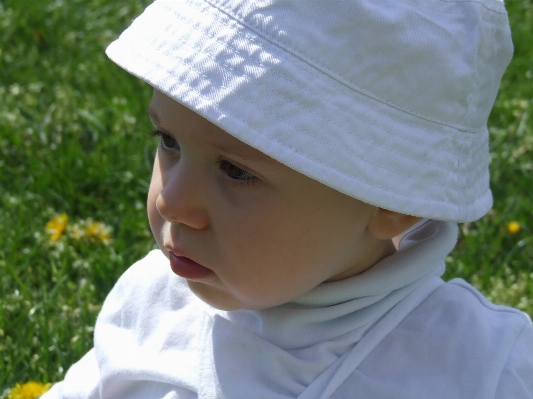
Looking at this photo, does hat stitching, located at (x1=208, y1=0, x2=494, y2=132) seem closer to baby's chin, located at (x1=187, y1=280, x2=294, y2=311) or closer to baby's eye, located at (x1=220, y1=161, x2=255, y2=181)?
baby's eye, located at (x1=220, y1=161, x2=255, y2=181)

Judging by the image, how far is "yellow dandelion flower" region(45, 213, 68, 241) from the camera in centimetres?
289

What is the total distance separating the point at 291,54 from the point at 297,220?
0.33m

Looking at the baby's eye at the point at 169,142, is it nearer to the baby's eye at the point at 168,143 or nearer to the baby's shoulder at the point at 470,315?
the baby's eye at the point at 168,143

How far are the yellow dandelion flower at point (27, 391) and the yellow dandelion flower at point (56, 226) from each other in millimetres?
658

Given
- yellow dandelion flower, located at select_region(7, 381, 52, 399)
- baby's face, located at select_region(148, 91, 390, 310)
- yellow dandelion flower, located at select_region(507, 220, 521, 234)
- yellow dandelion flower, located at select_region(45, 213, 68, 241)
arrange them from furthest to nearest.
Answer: yellow dandelion flower, located at select_region(507, 220, 521, 234) < yellow dandelion flower, located at select_region(45, 213, 68, 241) < yellow dandelion flower, located at select_region(7, 381, 52, 399) < baby's face, located at select_region(148, 91, 390, 310)

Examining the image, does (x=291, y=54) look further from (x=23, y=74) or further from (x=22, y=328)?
(x=23, y=74)

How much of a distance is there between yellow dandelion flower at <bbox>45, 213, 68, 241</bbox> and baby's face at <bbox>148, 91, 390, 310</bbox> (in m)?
1.17

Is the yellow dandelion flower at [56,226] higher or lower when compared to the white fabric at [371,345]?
lower

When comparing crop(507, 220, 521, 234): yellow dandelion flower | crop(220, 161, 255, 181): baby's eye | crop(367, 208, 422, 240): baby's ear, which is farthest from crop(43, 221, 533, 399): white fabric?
crop(507, 220, 521, 234): yellow dandelion flower

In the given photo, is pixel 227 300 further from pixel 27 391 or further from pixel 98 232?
pixel 98 232

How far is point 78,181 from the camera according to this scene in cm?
318

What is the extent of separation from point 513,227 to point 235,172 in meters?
1.62

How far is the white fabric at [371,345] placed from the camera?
6.16ft

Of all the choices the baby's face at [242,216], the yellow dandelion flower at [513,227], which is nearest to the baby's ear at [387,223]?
the baby's face at [242,216]
